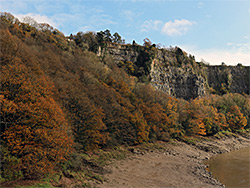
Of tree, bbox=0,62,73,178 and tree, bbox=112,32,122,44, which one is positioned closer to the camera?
tree, bbox=0,62,73,178

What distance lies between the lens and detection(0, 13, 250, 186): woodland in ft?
63.0

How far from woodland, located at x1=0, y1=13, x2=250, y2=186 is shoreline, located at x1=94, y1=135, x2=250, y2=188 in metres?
4.31

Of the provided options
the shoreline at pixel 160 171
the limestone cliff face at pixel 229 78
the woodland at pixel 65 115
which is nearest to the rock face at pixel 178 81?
the woodland at pixel 65 115

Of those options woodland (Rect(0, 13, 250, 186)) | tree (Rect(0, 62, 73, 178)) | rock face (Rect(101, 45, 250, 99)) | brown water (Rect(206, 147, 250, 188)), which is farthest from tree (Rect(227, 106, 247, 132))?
tree (Rect(0, 62, 73, 178))

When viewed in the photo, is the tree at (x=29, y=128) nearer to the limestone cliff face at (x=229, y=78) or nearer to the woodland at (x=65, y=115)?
the woodland at (x=65, y=115)

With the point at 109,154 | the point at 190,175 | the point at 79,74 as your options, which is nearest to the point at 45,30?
the point at 79,74

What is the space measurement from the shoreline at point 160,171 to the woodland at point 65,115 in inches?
170

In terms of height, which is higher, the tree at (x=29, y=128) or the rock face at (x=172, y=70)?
the rock face at (x=172, y=70)

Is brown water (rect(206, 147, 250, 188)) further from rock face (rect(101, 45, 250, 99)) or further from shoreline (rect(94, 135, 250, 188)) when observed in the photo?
rock face (rect(101, 45, 250, 99))

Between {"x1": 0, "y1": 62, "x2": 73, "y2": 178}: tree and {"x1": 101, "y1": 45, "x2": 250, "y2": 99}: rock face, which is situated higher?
{"x1": 101, "y1": 45, "x2": 250, "y2": 99}: rock face

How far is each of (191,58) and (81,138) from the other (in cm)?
10831

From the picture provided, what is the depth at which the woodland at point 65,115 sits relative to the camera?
755 inches

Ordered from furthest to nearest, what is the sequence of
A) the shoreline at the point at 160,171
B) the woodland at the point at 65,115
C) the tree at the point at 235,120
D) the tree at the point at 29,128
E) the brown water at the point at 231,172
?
1. the tree at the point at 235,120
2. the brown water at the point at 231,172
3. the shoreline at the point at 160,171
4. the woodland at the point at 65,115
5. the tree at the point at 29,128

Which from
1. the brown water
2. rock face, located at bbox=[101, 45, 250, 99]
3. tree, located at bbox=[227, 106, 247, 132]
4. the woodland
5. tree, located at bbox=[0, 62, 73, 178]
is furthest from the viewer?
rock face, located at bbox=[101, 45, 250, 99]
